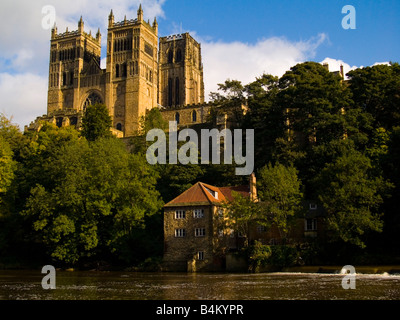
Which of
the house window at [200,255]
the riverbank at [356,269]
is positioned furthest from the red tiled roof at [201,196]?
the riverbank at [356,269]

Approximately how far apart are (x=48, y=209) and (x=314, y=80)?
112 feet

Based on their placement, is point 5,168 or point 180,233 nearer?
point 180,233

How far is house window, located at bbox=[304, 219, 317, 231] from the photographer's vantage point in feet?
156

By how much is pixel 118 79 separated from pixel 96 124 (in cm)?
2979

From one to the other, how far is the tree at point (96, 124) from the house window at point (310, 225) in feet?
133

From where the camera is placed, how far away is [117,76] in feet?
353

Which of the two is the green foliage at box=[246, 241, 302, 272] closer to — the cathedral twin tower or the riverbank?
the riverbank

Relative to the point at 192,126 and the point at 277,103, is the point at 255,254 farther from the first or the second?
the point at 192,126

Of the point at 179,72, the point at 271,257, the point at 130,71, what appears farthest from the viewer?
the point at 179,72

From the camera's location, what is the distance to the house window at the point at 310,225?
4759 centimetres

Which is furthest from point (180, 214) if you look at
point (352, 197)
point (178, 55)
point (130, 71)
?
point (178, 55)

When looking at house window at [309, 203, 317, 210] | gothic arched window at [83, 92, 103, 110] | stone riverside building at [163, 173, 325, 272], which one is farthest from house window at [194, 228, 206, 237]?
gothic arched window at [83, 92, 103, 110]

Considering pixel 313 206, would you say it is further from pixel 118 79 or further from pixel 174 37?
pixel 174 37

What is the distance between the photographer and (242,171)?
185 feet
